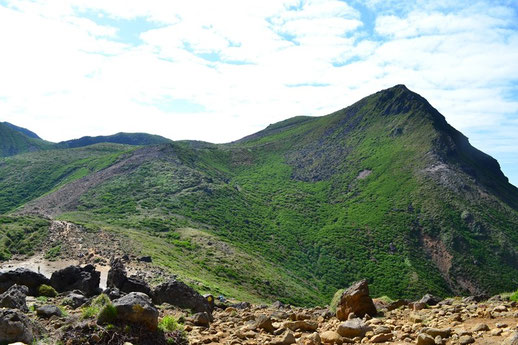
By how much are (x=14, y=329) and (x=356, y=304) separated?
8540 mm

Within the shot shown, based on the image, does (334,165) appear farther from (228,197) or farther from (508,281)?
(508,281)

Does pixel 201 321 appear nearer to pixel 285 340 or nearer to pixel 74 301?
pixel 285 340

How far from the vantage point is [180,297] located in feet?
47.5

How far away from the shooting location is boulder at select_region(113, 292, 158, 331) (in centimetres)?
834

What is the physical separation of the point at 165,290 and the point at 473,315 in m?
10.6

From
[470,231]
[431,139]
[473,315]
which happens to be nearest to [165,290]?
[473,315]

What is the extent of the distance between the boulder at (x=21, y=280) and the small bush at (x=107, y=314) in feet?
31.7

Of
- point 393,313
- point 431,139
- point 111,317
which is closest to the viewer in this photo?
point 111,317

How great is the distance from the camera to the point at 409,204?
11438 cm

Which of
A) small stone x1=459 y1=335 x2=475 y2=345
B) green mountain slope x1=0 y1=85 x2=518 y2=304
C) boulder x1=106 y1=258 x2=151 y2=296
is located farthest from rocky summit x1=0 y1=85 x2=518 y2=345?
green mountain slope x1=0 y1=85 x2=518 y2=304

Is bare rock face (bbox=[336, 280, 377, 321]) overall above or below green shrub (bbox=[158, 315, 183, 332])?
above

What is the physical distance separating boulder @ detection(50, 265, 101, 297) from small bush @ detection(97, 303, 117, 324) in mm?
10609

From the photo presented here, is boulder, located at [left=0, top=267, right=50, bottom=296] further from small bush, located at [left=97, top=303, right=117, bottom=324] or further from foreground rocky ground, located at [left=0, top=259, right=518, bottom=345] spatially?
small bush, located at [left=97, top=303, right=117, bottom=324]

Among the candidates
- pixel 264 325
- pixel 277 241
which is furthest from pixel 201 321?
pixel 277 241
